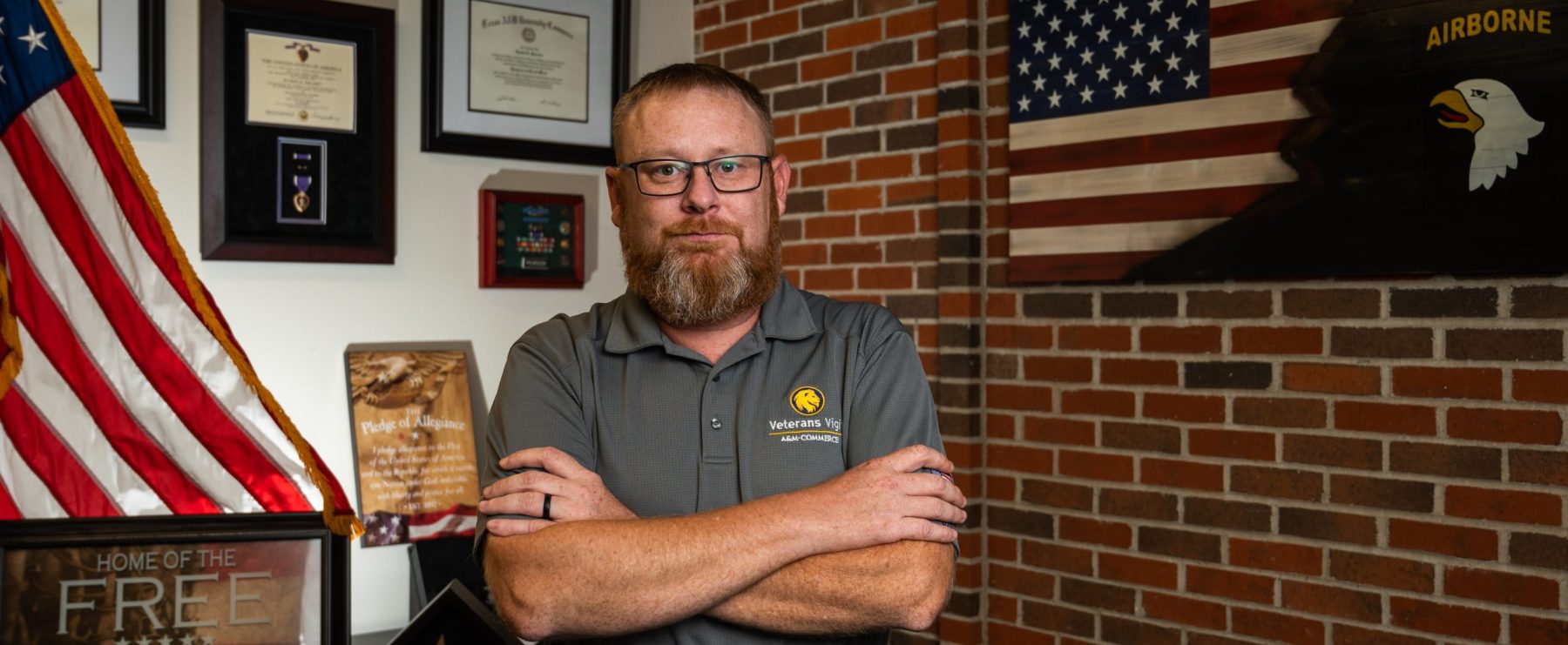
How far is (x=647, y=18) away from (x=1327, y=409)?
2.12m

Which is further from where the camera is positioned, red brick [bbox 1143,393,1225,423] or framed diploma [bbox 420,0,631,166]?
framed diploma [bbox 420,0,631,166]

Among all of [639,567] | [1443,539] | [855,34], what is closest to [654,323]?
[639,567]

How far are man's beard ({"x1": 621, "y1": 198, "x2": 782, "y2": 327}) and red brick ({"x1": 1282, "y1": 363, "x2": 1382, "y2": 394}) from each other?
116cm

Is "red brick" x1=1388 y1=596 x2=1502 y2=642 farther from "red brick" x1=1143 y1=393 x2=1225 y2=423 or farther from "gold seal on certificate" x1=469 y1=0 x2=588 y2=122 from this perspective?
"gold seal on certificate" x1=469 y1=0 x2=588 y2=122

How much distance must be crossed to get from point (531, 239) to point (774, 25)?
2.96 ft

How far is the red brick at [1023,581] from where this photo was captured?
9.07 feet

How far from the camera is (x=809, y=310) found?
184 cm

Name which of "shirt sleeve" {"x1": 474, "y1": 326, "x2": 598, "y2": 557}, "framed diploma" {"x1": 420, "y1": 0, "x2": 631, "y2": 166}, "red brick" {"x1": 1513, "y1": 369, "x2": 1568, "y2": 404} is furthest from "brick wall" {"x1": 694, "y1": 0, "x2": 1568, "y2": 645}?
"shirt sleeve" {"x1": 474, "y1": 326, "x2": 598, "y2": 557}

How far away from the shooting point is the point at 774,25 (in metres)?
3.35

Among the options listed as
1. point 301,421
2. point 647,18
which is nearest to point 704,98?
point 301,421

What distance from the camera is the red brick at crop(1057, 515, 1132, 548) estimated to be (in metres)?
2.62

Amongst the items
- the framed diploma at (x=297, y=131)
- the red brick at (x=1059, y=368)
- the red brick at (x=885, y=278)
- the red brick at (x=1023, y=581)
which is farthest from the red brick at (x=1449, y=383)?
the framed diploma at (x=297, y=131)

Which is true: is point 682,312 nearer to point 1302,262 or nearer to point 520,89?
point 1302,262

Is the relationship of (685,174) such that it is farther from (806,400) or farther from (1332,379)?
(1332,379)
